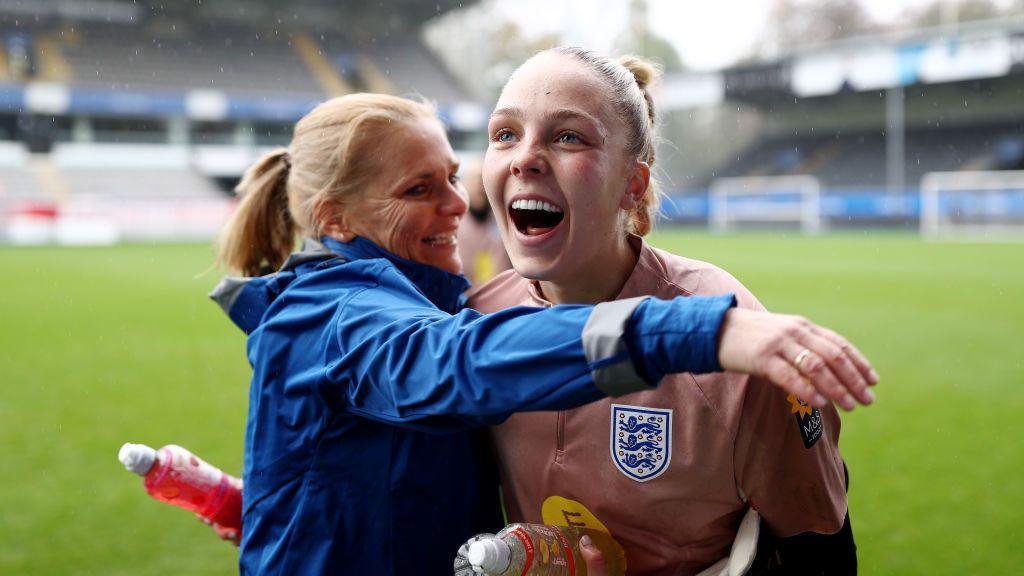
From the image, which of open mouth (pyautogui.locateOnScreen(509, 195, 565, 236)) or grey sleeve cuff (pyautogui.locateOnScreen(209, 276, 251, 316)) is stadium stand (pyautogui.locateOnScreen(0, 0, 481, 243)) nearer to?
grey sleeve cuff (pyautogui.locateOnScreen(209, 276, 251, 316))

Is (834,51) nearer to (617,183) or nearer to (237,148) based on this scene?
(237,148)

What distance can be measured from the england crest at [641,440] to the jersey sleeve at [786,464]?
142 mm

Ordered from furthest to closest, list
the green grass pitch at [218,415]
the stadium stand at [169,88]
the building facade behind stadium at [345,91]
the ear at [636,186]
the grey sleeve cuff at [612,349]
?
the stadium stand at [169,88] < the building facade behind stadium at [345,91] < the green grass pitch at [218,415] < the ear at [636,186] < the grey sleeve cuff at [612,349]

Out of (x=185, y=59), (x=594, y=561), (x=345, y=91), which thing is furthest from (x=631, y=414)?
(x=185, y=59)

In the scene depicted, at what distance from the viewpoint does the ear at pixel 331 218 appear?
2234 millimetres

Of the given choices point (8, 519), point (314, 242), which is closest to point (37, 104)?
point (8, 519)

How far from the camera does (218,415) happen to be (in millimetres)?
7301

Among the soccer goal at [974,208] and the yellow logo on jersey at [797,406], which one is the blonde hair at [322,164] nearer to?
the yellow logo on jersey at [797,406]

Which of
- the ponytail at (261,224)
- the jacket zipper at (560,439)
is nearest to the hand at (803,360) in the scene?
the jacket zipper at (560,439)

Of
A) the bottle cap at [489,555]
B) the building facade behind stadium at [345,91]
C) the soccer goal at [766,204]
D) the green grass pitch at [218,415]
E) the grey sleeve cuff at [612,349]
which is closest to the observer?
the grey sleeve cuff at [612,349]

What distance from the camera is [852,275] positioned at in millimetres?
17516

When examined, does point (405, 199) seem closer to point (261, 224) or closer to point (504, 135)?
point (504, 135)

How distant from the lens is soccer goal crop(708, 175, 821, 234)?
31.5 m

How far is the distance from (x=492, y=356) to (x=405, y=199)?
908 mm
